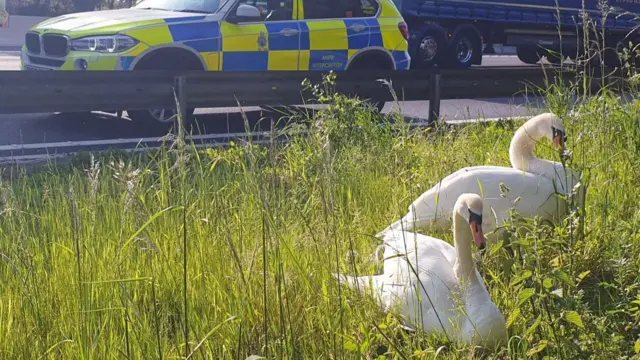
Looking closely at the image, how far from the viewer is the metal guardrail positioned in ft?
21.8

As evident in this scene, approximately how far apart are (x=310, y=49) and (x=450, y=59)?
955cm

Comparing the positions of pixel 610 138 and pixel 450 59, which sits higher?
pixel 610 138

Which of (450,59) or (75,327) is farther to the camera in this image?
(450,59)

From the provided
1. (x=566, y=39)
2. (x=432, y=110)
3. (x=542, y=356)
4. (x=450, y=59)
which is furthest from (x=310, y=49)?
(x=566, y=39)

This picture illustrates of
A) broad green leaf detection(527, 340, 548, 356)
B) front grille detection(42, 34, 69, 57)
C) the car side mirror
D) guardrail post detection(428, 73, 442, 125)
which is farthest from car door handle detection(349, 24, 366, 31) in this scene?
broad green leaf detection(527, 340, 548, 356)

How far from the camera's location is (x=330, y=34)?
948 centimetres

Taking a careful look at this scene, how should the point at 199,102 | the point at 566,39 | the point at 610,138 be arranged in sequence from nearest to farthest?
the point at 610,138, the point at 199,102, the point at 566,39

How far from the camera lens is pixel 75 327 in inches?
96.0

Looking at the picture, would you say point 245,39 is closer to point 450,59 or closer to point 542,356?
point 542,356

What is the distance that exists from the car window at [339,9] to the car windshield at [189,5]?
1141mm

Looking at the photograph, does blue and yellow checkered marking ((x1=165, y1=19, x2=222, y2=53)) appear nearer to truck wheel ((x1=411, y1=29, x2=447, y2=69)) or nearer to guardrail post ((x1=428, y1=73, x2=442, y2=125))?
guardrail post ((x1=428, y1=73, x2=442, y2=125))

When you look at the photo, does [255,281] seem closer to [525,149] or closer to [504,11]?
[525,149]

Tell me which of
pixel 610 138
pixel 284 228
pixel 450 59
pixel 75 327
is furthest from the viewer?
pixel 450 59

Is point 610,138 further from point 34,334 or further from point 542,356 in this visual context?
point 34,334
